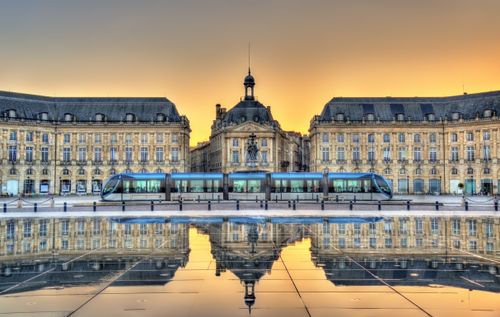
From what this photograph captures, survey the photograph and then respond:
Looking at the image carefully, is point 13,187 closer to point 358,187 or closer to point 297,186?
point 297,186

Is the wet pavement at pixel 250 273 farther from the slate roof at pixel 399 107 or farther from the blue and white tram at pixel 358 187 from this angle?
the slate roof at pixel 399 107

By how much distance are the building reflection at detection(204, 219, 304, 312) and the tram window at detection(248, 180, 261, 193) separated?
29096mm

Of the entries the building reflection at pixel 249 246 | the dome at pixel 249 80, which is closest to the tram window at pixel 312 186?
the building reflection at pixel 249 246

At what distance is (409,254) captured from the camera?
15844mm

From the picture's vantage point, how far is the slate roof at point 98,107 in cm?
8800

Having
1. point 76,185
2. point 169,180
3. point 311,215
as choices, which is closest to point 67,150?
point 76,185

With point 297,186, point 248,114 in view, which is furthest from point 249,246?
point 248,114

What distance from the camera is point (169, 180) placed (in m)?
55.6

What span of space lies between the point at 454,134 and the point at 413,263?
8122 cm

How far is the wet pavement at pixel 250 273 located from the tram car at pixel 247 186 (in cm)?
3046

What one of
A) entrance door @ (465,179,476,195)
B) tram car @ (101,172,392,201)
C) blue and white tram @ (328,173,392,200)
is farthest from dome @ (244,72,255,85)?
blue and white tram @ (328,173,392,200)

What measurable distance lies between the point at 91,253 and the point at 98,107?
79.7 metres

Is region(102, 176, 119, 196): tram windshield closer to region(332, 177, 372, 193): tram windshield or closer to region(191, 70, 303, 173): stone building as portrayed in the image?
region(332, 177, 372, 193): tram windshield

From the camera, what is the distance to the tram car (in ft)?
174
